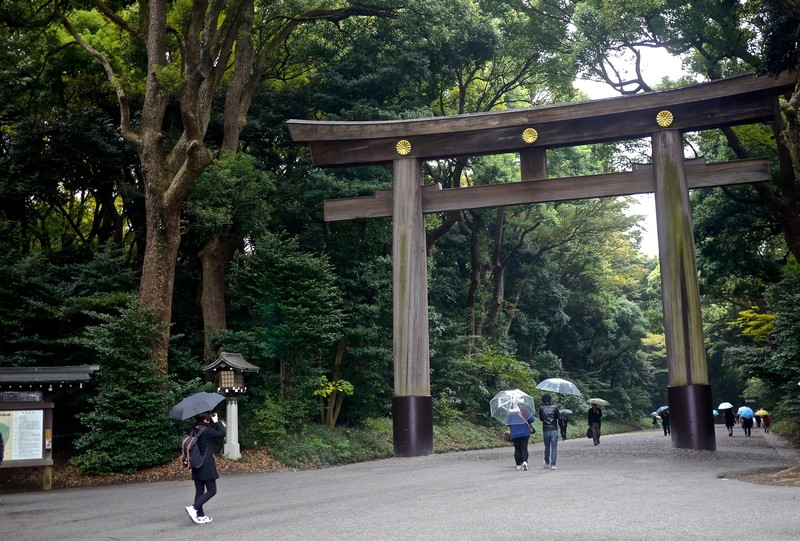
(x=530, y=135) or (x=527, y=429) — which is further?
(x=530, y=135)

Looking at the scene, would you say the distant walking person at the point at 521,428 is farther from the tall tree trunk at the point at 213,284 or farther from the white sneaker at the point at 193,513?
the tall tree trunk at the point at 213,284

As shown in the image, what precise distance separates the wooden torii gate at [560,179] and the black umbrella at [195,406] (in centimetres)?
769

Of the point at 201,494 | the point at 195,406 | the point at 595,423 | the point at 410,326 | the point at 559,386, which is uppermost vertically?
the point at 410,326

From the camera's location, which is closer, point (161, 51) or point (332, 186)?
point (161, 51)

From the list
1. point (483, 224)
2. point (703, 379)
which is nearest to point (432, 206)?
point (703, 379)

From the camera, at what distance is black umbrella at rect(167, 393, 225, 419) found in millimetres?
9149

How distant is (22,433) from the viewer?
47.2 ft

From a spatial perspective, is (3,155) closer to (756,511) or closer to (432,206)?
(432,206)

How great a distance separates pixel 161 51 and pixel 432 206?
7.58 metres

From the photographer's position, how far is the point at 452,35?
22.6m

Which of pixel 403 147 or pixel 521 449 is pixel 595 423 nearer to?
pixel 521 449

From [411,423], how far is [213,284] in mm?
7449

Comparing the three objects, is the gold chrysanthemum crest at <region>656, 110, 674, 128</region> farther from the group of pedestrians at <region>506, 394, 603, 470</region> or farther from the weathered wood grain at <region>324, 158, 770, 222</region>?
the group of pedestrians at <region>506, 394, 603, 470</region>

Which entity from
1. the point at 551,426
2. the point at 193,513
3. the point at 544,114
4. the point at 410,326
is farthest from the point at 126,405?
the point at 544,114
